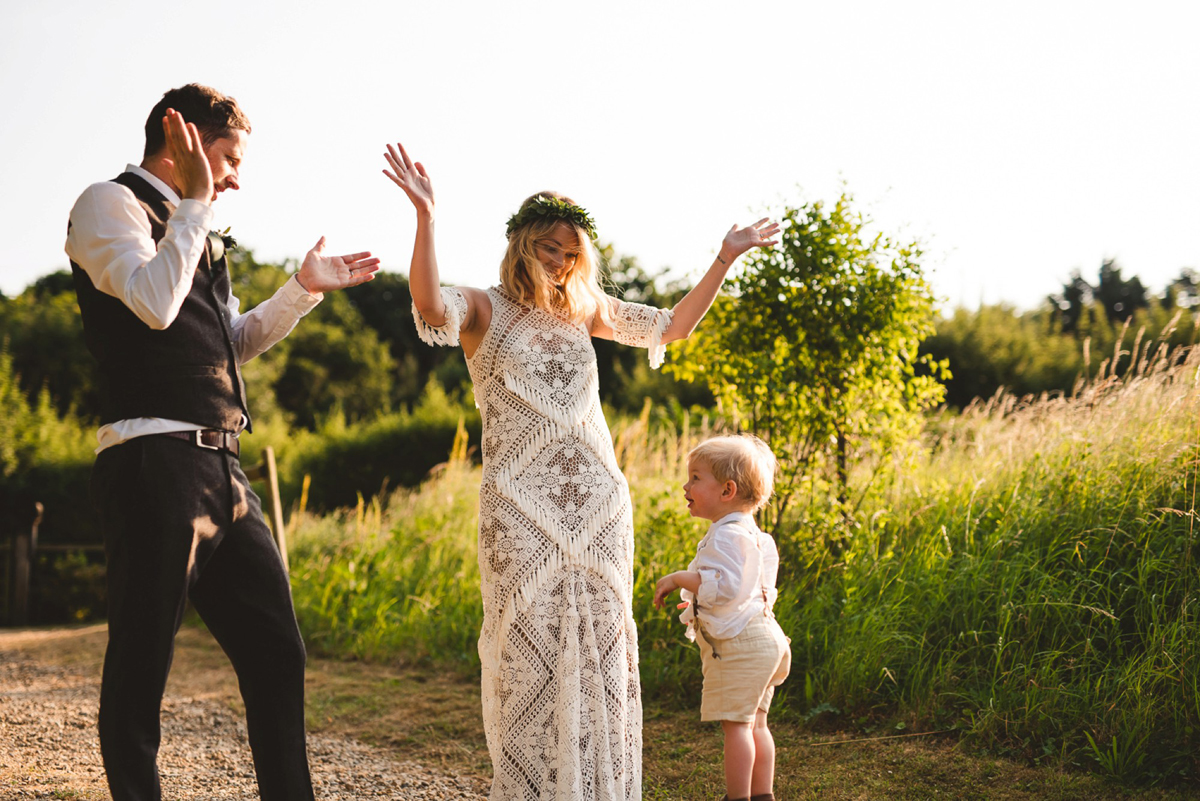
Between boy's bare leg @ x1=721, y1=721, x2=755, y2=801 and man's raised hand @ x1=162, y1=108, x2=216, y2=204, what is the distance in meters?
2.11

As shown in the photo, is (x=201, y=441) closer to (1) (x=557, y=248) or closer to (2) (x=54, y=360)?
(1) (x=557, y=248)

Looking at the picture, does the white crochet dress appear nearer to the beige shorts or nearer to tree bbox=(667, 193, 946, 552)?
the beige shorts

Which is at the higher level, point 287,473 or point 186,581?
point 186,581

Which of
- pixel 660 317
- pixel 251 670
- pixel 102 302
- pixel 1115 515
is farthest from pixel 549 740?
pixel 1115 515

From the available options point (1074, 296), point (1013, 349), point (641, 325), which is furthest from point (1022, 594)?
point (1074, 296)

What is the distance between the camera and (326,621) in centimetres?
691

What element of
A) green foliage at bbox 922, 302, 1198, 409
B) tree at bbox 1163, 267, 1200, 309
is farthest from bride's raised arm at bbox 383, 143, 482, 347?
tree at bbox 1163, 267, 1200, 309

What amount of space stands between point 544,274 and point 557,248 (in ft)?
0.34

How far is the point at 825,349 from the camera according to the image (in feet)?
16.1

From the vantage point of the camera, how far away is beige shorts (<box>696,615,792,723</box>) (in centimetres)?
283

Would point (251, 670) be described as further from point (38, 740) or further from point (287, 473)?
point (287, 473)

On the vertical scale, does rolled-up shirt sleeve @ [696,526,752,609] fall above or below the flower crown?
below

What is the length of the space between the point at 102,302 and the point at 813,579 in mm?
3494

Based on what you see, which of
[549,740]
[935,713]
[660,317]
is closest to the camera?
[549,740]
